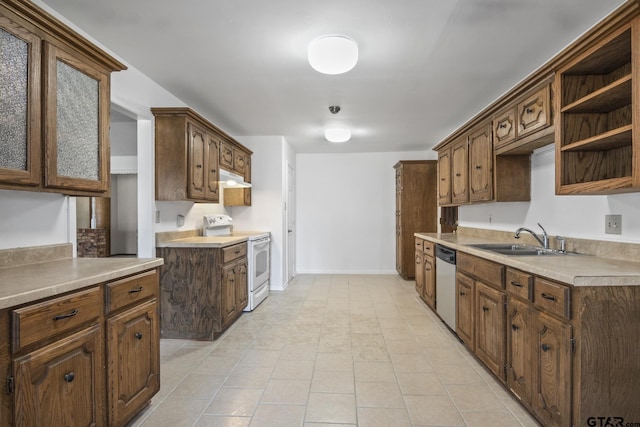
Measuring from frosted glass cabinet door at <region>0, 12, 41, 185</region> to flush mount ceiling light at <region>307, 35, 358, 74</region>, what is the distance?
146 cm

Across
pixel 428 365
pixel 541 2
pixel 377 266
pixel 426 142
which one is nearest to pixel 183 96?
pixel 541 2

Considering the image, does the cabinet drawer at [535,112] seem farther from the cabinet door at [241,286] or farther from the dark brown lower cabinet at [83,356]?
the cabinet door at [241,286]

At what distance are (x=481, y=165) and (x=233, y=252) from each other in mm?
2614

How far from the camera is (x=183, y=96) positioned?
347 cm

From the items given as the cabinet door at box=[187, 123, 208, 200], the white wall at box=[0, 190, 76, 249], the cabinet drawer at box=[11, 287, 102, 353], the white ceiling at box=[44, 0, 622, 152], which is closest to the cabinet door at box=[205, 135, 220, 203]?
the cabinet door at box=[187, 123, 208, 200]

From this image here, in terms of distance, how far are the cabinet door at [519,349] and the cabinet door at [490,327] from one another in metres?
0.08

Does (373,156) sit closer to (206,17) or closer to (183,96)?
(183,96)

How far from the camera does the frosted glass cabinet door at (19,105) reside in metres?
1.43

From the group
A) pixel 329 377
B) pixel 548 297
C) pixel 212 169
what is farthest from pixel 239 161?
pixel 548 297

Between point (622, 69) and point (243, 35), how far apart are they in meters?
2.32

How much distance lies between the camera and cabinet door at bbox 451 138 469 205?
3.72 metres

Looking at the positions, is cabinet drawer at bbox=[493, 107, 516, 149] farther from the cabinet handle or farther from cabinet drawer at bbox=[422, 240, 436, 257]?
the cabinet handle

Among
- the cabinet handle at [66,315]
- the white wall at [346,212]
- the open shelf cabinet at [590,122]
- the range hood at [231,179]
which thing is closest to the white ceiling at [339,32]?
the open shelf cabinet at [590,122]

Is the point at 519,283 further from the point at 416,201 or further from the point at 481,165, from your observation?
the point at 416,201
